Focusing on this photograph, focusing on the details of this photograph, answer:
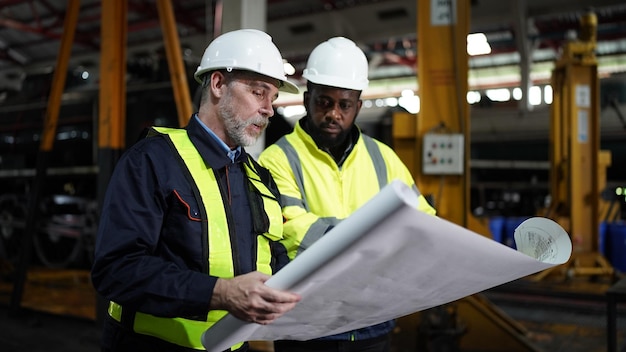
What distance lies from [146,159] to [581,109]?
730 centimetres

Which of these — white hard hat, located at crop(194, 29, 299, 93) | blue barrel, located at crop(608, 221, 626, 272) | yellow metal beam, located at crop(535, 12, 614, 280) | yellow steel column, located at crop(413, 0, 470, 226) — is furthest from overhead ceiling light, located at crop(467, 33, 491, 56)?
white hard hat, located at crop(194, 29, 299, 93)

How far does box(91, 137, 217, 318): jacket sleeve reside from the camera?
118 centimetres

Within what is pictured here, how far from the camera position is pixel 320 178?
2023mm

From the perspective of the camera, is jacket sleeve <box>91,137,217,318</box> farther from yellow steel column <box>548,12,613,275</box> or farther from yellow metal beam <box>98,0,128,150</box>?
yellow steel column <box>548,12,613,275</box>

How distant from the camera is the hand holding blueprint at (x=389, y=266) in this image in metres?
0.98

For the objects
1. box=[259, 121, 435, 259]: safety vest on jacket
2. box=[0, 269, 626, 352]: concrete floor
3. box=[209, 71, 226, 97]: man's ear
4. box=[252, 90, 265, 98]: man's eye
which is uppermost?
box=[209, 71, 226, 97]: man's ear

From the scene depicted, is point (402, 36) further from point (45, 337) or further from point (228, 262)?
point (228, 262)

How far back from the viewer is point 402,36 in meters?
14.9

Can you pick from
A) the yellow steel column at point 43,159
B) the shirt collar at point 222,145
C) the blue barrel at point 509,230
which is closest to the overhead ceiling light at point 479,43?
the blue barrel at point 509,230

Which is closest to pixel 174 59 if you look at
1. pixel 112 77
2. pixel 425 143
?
pixel 112 77

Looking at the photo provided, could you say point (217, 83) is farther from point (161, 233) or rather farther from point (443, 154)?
point (443, 154)

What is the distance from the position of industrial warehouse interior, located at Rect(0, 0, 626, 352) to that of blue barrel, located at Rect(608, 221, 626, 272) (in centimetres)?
2

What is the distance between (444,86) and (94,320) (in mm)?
3890

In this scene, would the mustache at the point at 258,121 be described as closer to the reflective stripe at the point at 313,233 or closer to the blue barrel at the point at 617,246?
the reflective stripe at the point at 313,233
